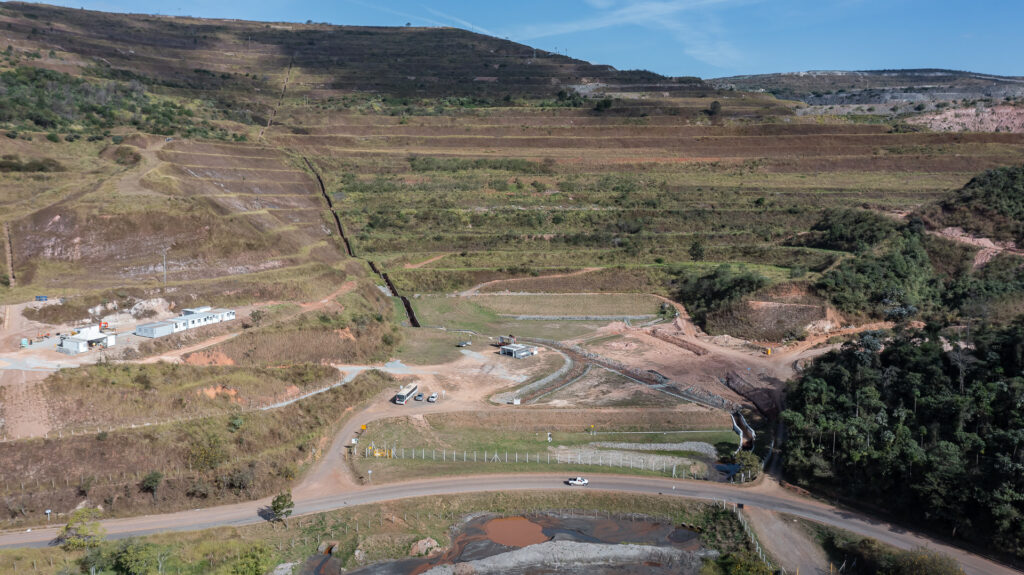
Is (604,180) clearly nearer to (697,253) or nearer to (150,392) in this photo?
(697,253)

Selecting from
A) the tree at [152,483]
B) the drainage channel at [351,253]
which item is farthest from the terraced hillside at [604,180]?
the tree at [152,483]

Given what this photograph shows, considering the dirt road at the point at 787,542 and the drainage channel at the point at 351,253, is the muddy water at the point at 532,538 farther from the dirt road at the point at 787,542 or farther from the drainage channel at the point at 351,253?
the drainage channel at the point at 351,253

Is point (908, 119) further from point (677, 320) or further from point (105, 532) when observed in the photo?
point (105, 532)

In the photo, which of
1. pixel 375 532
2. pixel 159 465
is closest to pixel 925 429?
pixel 375 532

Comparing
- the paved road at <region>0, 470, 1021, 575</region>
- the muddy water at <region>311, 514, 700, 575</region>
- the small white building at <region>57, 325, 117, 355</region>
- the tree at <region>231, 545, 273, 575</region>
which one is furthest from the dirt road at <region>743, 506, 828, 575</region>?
the small white building at <region>57, 325, 117, 355</region>

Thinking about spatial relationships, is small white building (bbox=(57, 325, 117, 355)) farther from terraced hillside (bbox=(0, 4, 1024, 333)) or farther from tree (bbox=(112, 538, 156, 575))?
tree (bbox=(112, 538, 156, 575))

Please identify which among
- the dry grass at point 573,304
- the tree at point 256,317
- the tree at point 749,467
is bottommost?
the tree at point 749,467
